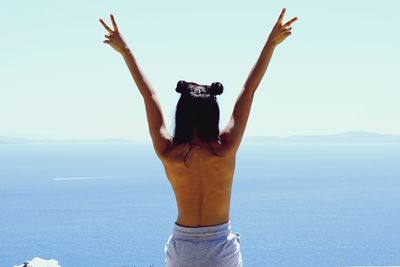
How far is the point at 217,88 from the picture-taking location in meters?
1.35

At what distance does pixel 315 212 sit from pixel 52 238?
1982 centimetres

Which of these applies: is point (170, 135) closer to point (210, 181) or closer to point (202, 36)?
point (210, 181)

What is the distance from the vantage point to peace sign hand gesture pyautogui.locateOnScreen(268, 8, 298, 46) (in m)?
1.44

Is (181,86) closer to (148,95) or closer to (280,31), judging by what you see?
(148,95)

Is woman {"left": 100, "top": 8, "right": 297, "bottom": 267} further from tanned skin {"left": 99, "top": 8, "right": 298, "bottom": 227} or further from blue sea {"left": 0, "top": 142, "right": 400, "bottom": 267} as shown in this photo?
blue sea {"left": 0, "top": 142, "right": 400, "bottom": 267}

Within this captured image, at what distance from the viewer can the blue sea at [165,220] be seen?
31.3 metres

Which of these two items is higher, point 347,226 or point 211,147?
point 211,147

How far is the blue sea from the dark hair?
2705cm

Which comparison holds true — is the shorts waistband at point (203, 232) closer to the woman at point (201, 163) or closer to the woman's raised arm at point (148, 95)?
the woman at point (201, 163)

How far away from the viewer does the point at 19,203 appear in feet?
148

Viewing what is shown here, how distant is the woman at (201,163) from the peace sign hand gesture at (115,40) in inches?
5.0

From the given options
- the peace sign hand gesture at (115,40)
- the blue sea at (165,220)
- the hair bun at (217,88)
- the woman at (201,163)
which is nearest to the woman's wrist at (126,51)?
the peace sign hand gesture at (115,40)

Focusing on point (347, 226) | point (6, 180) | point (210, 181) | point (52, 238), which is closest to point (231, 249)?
point (210, 181)

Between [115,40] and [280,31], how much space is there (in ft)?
1.36
